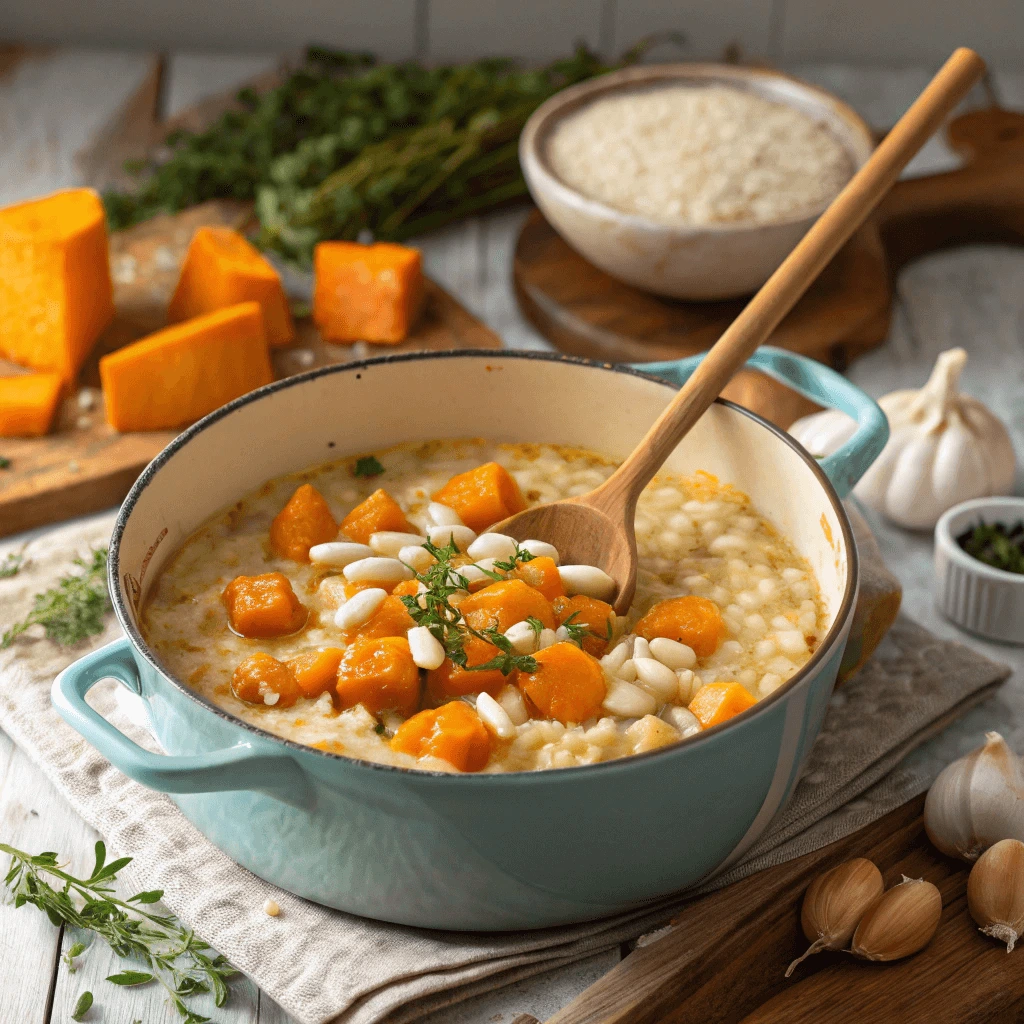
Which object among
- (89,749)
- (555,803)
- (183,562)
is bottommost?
(89,749)

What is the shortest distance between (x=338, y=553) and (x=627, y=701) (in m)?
0.50

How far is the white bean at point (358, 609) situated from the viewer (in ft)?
5.81

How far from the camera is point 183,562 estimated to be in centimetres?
198

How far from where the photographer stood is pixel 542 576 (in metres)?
1.81

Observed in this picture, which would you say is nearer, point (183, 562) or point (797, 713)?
point (797, 713)

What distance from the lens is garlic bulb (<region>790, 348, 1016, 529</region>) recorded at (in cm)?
252

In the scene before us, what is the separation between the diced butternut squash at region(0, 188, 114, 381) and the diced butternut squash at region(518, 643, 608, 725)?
1.59 m

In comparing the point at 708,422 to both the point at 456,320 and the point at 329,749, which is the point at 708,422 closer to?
the point at 329,749

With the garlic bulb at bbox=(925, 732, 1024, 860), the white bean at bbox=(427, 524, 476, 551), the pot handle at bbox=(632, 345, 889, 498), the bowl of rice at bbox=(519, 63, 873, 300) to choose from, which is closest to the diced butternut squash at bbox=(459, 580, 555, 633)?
the white bean at bbox=(427, 524, 476, 551)

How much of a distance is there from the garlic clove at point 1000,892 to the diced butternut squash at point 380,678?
742mm

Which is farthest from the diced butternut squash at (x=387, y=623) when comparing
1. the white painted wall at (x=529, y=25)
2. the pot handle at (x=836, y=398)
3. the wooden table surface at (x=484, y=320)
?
the white painted wall at (x=529, y=25)

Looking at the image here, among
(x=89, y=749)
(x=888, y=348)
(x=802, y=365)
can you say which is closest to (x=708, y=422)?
(x=802, y=365)

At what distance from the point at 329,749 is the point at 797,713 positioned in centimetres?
55

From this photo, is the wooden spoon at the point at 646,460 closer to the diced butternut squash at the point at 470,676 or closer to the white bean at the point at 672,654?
the white bean at the point at 672,654
